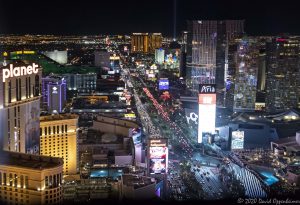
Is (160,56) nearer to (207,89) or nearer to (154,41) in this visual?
(154,41)

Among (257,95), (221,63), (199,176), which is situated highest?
(221,63)

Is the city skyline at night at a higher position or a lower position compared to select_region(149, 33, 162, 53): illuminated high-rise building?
lower

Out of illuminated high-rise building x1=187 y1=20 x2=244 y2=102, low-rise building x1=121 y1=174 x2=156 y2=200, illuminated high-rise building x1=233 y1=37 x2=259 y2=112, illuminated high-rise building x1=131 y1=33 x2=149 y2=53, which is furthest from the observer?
illuminated high-rise building x1=131 y1=33 x2=149 y2=53

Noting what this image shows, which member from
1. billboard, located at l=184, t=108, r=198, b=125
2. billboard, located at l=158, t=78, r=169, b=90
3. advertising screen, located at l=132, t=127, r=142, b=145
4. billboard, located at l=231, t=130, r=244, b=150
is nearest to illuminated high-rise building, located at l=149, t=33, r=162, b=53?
billboard, located at l=158, t=78, r=169, b=90

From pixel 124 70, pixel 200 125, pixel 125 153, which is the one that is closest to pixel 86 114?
pixel 200 125

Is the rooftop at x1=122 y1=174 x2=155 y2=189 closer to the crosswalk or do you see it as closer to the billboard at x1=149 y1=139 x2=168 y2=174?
the billboard at x1=149 y1=139 x2=168 y2=174

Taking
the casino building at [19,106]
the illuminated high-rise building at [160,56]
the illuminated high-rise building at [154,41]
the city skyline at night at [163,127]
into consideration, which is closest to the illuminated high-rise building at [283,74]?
the city skyline at night at [163,127]

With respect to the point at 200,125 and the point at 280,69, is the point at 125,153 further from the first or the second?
the point at 280,69
